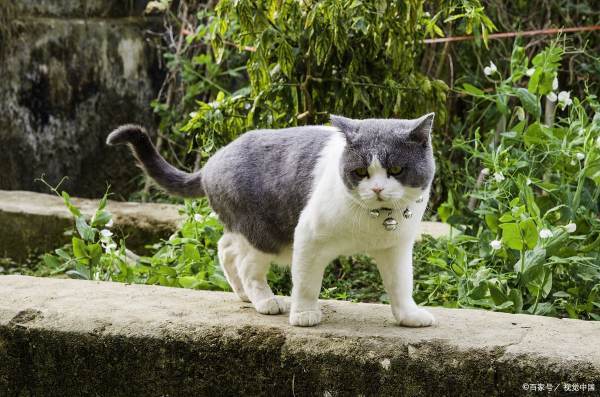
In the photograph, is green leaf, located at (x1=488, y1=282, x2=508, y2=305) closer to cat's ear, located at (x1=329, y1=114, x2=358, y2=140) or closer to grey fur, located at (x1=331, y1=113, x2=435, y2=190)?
grey fur, located at (x1=331, y1=113, x2=435, y2=190)

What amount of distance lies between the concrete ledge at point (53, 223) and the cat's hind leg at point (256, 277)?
1.96 m

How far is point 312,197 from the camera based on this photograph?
9.50 feet

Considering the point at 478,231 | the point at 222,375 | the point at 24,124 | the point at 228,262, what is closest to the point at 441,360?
the point at 222,375

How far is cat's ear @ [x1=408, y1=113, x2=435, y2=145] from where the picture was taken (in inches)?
105

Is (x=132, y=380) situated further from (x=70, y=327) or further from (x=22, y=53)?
(x=22, y=53)

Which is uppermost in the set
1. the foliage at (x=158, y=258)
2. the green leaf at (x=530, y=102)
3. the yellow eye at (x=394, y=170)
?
the green leaf at (x=530, y=102)

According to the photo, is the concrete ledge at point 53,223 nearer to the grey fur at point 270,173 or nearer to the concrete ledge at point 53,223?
the concrete ledge at point 53,223

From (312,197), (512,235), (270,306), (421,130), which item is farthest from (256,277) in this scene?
(512,235)

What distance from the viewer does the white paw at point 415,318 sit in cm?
294

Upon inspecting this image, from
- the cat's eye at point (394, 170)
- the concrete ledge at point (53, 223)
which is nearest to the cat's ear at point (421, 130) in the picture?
the cat's eye at point (394, 170)

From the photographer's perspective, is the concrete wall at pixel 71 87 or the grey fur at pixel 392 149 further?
the concrete wall at pixel 71 87

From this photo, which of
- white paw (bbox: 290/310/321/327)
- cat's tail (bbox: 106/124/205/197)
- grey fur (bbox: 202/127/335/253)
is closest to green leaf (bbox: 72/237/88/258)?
cat's tail (bbox: 106/124/205/197)

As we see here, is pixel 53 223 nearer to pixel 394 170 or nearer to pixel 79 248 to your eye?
pixel 79 248

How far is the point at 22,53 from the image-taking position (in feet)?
20.2
